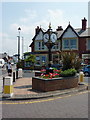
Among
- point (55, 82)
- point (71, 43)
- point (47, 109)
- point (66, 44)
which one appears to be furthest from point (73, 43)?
point (47, 109)

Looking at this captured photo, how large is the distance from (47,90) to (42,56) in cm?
2676

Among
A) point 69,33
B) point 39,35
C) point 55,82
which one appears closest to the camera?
point 55,82

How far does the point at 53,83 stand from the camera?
10.1 meters

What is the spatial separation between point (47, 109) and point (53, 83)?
11.6 feet

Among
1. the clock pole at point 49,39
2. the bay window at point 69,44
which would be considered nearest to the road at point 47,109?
the clock pole at point 49,39

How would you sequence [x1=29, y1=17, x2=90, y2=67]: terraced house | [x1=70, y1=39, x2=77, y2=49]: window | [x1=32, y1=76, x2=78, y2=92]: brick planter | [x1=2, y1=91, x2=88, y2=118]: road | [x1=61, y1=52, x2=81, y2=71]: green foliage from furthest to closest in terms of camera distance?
[x1=70, y1=39, x2=77, y2=49]: window
[x1=29, y1=17, x2=90, y2=67]: terraced house
[x1=61, y1=52, x2=81, y2=71]: green foliage
[x1=32, y1=76, x2=78, y2=92]: brick planter
[x1=2, y1=91, x2=88, y2=118]: road

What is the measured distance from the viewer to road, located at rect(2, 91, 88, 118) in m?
5.89

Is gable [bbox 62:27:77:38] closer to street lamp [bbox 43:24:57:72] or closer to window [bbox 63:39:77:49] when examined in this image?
window [bbox 63:39:77:49]

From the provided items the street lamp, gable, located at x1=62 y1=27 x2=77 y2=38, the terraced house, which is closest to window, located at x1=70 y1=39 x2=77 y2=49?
the terraced house

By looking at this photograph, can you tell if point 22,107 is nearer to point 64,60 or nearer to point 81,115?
point 81,115

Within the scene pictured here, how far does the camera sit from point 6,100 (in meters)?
8.17

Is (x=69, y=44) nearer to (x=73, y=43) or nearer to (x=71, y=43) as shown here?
(x=71, y=43)

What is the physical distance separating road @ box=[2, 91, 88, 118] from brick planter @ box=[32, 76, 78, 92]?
1751mm

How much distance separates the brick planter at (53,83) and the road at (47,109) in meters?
1.75
